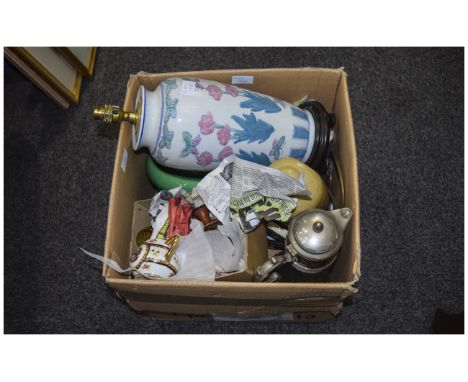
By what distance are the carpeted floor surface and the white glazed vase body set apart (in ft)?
1.61

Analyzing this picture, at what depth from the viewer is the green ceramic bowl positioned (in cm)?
100

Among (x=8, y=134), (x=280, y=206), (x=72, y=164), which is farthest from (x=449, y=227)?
(x=8, y=134)

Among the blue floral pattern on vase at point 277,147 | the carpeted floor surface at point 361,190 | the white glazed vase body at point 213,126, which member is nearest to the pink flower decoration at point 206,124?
the white glazed vase body at point 213,126

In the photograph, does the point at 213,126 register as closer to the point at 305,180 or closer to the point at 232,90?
the point at 232,90

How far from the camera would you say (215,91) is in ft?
2.87

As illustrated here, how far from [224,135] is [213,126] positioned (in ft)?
0.10

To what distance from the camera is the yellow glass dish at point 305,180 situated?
896mm

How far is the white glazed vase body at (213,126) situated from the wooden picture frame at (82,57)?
0.63 metres

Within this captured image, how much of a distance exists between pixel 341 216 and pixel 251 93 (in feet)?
1.04

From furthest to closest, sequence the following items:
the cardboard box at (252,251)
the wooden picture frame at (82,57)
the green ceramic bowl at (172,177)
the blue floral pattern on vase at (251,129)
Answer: the wooden picture frame at (82,57) → the green ceramic bowl at (172,177) → the blue floral pattern on vase at (251,129) → the cardboard box at (252,251)

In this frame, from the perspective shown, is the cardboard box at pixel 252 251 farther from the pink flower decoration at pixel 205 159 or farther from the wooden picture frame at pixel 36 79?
the wooden picture frame at pixel 36 79

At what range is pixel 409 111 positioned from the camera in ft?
4.67

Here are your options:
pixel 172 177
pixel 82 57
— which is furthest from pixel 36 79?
pixel 172 177

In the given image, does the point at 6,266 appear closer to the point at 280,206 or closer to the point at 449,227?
the point at 280,206
